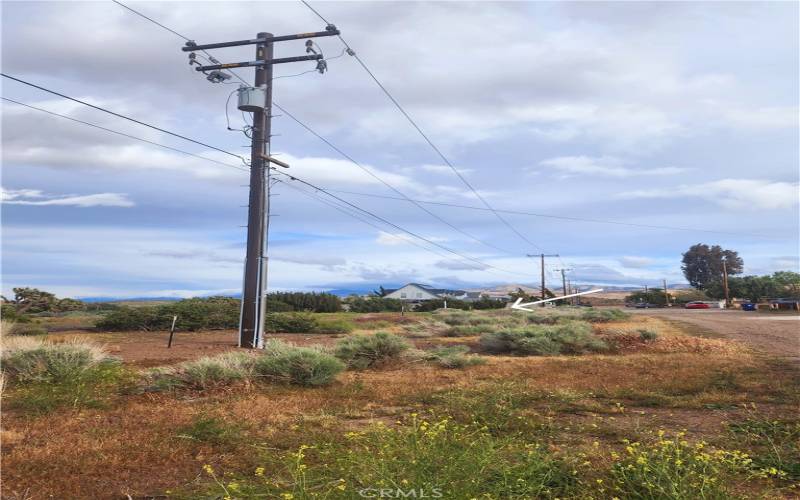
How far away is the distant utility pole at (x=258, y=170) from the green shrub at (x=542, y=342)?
7.19m

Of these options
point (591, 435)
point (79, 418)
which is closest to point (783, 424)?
point (591, 435)

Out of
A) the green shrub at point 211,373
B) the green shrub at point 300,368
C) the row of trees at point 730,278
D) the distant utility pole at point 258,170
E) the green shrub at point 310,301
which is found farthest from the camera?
the row of trees at point 730,278

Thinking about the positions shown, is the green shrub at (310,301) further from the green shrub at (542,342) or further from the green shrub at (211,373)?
the green shrub at (211,373)

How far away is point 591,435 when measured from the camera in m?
6.61

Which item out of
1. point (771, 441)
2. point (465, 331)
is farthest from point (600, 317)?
point (771, 441)

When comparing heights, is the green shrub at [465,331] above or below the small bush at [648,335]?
below

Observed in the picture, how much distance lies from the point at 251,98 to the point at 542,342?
37.9 ft

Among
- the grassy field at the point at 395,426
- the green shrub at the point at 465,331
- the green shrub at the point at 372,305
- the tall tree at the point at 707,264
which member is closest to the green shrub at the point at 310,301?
the green shrub at the point at 372,305

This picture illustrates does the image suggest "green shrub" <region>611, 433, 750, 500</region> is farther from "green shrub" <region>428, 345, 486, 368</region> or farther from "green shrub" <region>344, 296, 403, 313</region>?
"green shrub" <region>344, 296, 403, 313</region>

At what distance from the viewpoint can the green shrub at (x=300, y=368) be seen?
1049 cm

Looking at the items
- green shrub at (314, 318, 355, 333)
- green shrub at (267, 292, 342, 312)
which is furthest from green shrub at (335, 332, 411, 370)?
green shrub at (267, 292, 342, 312)

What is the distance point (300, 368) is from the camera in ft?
35.0

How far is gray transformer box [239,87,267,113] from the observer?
1778cm

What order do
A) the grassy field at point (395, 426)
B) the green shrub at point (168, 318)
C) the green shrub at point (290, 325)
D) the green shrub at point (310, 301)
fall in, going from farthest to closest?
Answer: the green shrub at point (310, 301) → the green shrub at point (290, 325) → the green shrub at point (168, 318) → the grassy field at point (395, 426)
